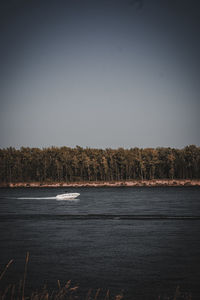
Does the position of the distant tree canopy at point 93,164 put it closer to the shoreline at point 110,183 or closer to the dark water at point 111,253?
the shoreline at point 110,183

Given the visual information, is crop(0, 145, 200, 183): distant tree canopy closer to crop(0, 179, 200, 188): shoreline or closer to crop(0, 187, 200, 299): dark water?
crop(0, 179, 200, 188): shoreline

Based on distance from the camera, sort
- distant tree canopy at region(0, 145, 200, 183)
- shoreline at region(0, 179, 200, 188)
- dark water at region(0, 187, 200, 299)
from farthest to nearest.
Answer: distant tree canopy at region(0, 145, 200, 183)
shoreline at region(0, 179, 200, 188)
dark water at region(0, 187, 200, 299)

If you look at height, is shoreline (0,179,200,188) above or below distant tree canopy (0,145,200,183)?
below

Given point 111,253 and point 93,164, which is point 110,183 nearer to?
point 93,164

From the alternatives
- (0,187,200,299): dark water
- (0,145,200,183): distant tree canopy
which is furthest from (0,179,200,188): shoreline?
(0,187,200,299): dark water

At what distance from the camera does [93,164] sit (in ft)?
598

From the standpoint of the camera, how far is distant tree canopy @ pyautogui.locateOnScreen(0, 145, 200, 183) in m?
180

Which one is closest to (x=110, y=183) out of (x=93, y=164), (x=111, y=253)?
(x=93, y=164)

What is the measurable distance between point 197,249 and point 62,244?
36.5 feet

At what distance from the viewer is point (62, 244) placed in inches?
1262

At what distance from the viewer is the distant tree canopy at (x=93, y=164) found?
590 ft

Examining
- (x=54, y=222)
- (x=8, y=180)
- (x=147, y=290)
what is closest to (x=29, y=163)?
(x=8, y=180)

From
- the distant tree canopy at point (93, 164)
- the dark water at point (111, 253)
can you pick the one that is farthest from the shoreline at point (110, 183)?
the dark water at point (111, 253)

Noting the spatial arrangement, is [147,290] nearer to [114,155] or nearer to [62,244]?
[62,244]
